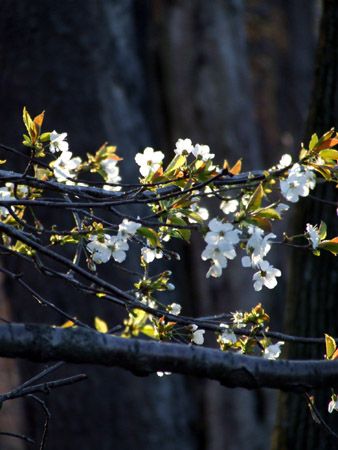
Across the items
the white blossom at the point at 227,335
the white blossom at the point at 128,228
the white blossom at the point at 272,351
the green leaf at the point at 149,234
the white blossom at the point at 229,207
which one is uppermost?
the white blossom at the point at 229,207

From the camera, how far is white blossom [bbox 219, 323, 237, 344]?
5.67 feet

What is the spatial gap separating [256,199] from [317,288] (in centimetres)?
162

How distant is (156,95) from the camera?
6.64m

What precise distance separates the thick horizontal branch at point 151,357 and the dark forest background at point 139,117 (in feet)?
5.10

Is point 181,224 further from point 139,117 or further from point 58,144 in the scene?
point 139,117

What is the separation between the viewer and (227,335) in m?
1.74

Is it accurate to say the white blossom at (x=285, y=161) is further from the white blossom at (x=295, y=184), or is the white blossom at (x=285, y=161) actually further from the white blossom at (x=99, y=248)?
the white blossom at (x=99, y=248)

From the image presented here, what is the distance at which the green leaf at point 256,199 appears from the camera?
5.11ft

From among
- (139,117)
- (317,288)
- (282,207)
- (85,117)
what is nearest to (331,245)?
(282,207)

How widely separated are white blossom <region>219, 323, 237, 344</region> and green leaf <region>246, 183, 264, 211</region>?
0.31 m

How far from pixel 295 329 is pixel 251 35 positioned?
912cm

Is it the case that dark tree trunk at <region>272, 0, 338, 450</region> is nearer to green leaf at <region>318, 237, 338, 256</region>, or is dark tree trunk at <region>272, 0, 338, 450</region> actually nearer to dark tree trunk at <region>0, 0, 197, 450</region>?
green leaf at <region>318, 237, 338, 256</region>

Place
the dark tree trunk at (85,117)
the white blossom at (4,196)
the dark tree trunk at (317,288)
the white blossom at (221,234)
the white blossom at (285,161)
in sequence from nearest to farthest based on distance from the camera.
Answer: the white blossom at (221,234) → the white blossom at (285,161) → the white blossom at (4,196) → the dark tree trunk at (317,288) → the dark tree trunk at (85,117)

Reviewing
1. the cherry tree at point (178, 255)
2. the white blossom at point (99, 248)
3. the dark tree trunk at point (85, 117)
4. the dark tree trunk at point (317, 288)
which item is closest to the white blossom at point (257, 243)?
the cherry tree at point (178, 255)
